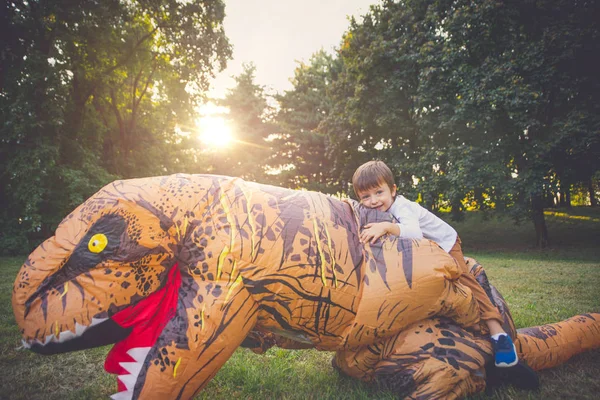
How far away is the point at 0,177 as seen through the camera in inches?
469

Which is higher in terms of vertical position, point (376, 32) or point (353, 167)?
point (376, 32)

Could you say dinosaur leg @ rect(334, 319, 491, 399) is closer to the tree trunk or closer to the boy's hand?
the boy's hand

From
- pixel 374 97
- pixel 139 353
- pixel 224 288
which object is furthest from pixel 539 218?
pixel 139 353

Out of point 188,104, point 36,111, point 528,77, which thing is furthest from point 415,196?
point 36,111

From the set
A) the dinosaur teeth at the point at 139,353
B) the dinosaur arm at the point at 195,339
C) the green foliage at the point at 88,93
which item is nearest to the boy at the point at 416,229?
the dinosaur arm at the point at 195,339

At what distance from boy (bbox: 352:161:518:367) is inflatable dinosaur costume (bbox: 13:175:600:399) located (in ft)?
0.55

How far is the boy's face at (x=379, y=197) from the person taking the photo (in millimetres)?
2432

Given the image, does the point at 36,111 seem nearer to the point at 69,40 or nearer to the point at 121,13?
the point at 69,40

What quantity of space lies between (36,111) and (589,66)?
2098 centimetres

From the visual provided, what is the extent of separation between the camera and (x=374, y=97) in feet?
52.5

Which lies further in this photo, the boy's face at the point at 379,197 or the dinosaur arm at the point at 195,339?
the boy's face at the point at 379,197

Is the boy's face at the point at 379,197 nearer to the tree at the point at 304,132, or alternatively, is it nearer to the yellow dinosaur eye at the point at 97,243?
the yellow dinosaur eye at the point at 97,243

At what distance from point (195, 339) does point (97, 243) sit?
0.70 m

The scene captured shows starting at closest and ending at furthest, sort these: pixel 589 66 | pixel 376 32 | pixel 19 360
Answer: pixel 19 360
pixel 589 66
pixel 376 32
